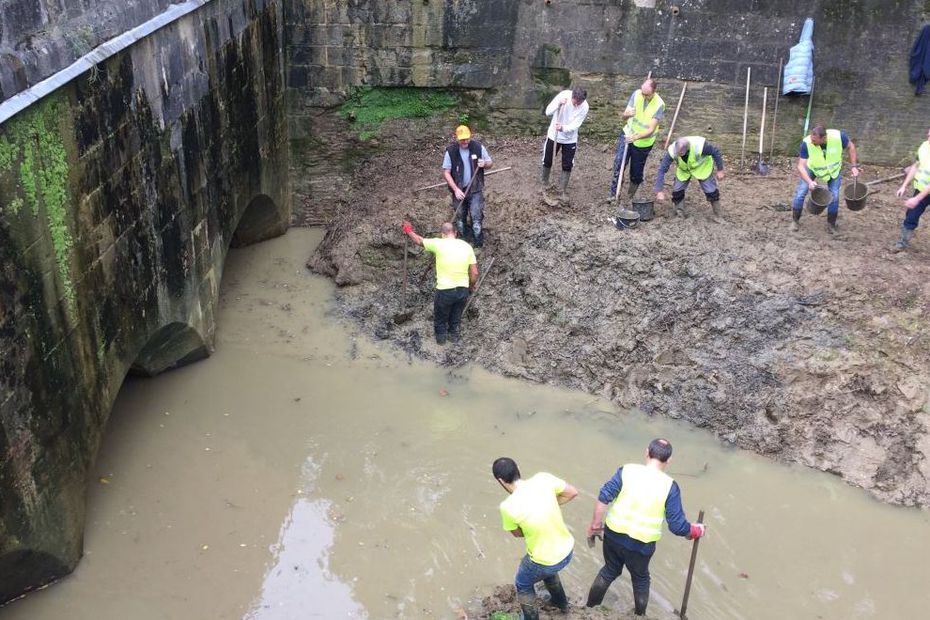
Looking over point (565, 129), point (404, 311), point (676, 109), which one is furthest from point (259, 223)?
point (676, 109)

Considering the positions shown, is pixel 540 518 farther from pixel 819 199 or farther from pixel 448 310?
pixel 819 199

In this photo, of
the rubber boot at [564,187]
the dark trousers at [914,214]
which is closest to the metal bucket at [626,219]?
the rubber boot at [564,187]

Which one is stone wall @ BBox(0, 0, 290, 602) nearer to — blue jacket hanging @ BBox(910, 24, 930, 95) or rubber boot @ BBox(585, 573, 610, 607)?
rubber boot @ BBox(585, 573, 610, 607)

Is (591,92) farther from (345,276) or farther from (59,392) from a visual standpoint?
(59,392)

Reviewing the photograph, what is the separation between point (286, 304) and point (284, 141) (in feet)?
8.67

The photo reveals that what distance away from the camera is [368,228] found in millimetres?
11188

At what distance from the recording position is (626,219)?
32.7ft

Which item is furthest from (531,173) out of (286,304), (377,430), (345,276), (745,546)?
(745,546)

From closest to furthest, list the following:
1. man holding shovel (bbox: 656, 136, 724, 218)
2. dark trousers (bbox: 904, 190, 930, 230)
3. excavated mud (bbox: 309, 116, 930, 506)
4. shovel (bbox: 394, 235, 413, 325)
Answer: excavated mud (bbox: 309, 116, 930, 506), dark trousers (bbox: 904, 190, 930, 230), man holding shovel (bbox: 656, 136, 724, 218), shovel (bbox: 394, 235, 413, 325)

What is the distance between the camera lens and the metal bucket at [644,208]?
10094mm

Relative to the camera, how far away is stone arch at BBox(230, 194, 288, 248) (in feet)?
37.9

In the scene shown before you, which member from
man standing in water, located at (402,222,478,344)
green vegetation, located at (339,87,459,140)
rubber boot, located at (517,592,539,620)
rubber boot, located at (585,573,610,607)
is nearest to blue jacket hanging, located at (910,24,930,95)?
green vegetation, located at (339,87,459,140)

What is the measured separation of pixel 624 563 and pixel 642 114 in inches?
230

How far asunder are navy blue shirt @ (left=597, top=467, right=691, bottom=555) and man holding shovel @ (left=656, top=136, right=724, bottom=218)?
5028 mm
